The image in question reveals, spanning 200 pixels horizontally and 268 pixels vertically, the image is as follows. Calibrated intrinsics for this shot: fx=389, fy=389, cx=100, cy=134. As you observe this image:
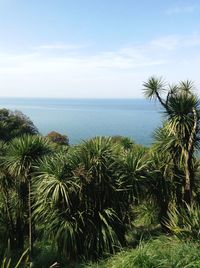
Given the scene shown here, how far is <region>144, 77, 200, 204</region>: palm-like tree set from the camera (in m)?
13.3

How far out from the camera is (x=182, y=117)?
44.0 ft

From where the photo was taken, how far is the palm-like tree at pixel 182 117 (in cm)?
1332

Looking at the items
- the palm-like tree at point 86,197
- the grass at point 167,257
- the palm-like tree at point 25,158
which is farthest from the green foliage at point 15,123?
the grass at point 167,257

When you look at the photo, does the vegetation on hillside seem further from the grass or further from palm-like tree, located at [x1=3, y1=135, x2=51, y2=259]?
the grass

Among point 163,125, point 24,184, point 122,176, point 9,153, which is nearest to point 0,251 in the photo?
point 24,184

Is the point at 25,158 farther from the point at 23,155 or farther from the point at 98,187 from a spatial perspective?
the point at 98,187

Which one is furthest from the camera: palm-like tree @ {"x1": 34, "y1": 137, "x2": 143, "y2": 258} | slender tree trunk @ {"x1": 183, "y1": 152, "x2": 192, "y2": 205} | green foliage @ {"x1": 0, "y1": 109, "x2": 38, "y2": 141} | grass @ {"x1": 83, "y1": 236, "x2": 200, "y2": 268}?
green foliage @ {"x1": 0, "y1": 109, "x2": 38, "y2": 141}

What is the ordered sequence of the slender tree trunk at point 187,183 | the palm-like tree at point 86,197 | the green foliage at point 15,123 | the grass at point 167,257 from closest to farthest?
the grass at point 167,257 < the palm-like tree at point 86,197 < the slender tree trunk at point 187,183 < the green foliage at point 15,123

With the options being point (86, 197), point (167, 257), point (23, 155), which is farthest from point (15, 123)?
point (167, 257)

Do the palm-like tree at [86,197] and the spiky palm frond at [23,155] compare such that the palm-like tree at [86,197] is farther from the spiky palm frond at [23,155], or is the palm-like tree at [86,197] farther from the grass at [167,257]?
the grass at [167,257]

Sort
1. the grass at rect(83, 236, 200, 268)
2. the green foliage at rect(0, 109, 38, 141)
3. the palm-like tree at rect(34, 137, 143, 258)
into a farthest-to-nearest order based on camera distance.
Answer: the green foliage at rect(0, 109, 38, 141) < the palm-like tree at rect(34, 137, 143, 258) < the grass at rect(83, 236, 200, 268)

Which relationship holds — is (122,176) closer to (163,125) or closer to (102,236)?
(102,236)

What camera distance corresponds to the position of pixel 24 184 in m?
14.2

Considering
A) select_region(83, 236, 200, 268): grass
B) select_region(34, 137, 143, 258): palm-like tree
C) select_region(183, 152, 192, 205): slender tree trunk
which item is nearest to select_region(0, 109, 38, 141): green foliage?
select_region(34, 137, 143, 258): palm-like tree
